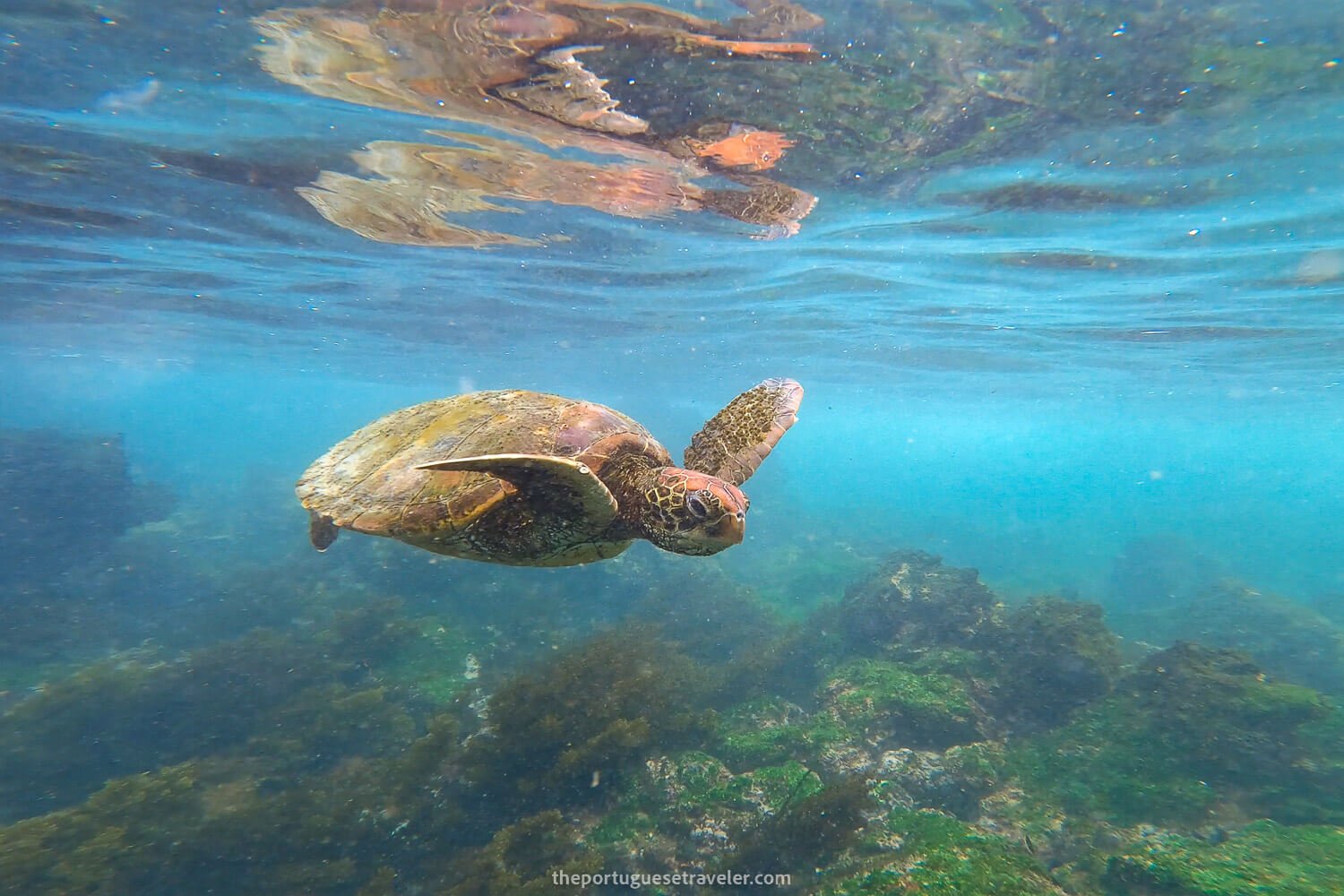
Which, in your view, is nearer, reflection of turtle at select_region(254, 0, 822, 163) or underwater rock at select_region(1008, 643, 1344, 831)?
reflection of turtle at select_region(254, 0, 822, 163)

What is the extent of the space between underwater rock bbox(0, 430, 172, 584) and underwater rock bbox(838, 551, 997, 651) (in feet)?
83.2

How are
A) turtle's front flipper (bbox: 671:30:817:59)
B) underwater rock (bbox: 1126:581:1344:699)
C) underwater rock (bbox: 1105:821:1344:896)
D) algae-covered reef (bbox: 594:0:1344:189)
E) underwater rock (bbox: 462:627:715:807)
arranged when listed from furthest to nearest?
underwater rock (bbox: 1126:581:1344:699)
underwater rock (bbox: 462:627:715:807)
turtle's front flipper (bbox: 671:30:817:59)
algae-covered reef (bbox: 594:0:1344:189)
underwater rock (bbox: 1105:821:1344:896)

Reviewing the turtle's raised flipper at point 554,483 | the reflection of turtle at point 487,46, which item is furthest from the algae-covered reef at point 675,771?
the reflection of turtle at point 487,46

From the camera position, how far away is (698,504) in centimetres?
402

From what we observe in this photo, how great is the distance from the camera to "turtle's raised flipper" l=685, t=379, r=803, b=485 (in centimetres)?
531

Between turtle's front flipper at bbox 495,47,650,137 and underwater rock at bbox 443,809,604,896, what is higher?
turtle's front flipper at bbox 495,47,650,137

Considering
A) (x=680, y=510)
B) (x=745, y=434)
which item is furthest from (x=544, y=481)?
(x=745, y=434)

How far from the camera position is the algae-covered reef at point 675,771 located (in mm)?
7781

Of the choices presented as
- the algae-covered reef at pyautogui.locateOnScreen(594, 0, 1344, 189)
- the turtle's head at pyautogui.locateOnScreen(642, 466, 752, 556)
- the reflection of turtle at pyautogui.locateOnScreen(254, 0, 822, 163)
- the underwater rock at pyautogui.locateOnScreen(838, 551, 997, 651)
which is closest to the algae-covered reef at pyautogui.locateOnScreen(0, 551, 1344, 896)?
the underwater rock at pyautogui.locateOnScreen(838, 551, 997, 651)

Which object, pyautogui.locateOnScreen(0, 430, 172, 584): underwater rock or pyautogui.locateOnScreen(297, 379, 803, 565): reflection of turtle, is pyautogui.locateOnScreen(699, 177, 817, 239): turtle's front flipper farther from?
pyautogui.locateOnScreen(0, 430, 172, 584): underwater rock

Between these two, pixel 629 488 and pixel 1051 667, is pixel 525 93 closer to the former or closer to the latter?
pixel 629 488

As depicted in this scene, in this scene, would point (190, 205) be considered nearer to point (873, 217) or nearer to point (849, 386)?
point (873, 217)

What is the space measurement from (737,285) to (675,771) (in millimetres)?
15622

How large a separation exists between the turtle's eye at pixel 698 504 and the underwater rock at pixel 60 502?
80.8 feet
